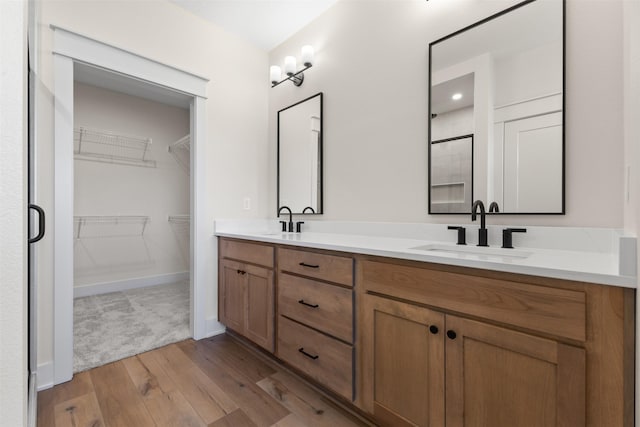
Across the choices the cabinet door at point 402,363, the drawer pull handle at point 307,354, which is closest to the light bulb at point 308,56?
the cabinet door at point 402,363

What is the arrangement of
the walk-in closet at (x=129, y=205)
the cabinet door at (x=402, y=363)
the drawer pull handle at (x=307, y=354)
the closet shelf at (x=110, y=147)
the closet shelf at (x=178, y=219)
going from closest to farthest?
the cabinet door at (x=402, y=363) < the drawer pull handle at (x=307, y=354) < the walk-in closet at (x=129, y=205) < the closet shelf at (x=110, y=147) < the closet shelf at (x=178, y=219)

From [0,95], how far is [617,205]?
2034mm

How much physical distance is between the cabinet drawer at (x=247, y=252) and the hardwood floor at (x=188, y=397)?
0.69 meters

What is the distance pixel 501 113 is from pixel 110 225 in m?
4.17

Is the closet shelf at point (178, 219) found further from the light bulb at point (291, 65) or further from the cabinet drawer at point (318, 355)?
the cabinet drawer at point (318, 355)

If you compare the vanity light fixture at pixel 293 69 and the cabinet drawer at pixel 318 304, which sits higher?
the vanity light fixture at pixel 293 69

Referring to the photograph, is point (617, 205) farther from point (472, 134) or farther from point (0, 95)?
point (0, 95)

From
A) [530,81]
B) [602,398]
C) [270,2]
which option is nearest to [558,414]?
[602,398]

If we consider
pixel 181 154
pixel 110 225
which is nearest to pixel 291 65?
pixel 181 154

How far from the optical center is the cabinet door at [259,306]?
1853mm

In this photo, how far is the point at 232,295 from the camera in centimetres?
223

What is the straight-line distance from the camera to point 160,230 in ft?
13.0

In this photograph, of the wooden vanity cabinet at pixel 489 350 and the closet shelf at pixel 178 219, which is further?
the closet shelf at pixel 178 219

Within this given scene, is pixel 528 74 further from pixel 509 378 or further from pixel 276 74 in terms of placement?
pixel 276 74
